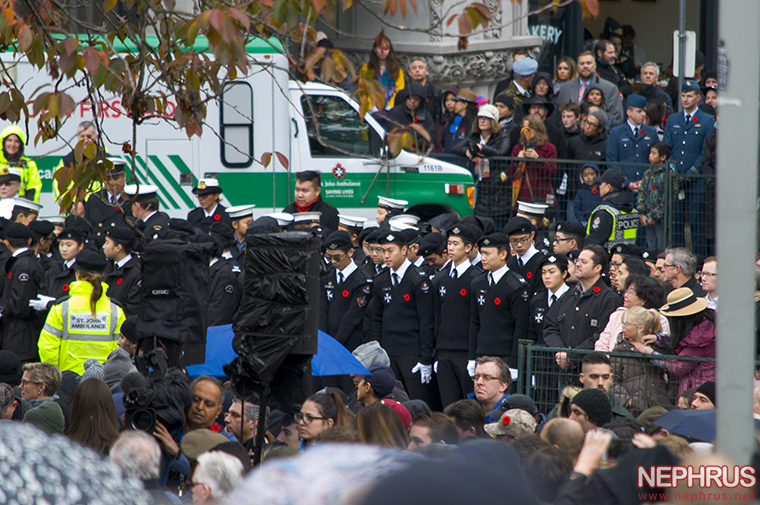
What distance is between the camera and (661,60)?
78.0 ft

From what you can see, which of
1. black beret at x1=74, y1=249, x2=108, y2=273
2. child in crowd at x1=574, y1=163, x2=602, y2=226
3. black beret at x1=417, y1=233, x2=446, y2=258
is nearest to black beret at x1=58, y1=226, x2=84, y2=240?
black beret at x1=74, y1=249, x2=108, y2=273

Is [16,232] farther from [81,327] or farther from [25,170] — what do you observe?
[25,170]

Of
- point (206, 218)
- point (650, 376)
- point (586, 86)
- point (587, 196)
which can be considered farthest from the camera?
point (586, 86)

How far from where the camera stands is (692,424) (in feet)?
17.6

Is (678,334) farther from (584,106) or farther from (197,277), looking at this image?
(584,106)

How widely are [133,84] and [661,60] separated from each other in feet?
67.1

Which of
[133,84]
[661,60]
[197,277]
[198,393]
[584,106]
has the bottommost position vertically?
[198,393]

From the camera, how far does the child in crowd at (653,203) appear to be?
41.4 ft

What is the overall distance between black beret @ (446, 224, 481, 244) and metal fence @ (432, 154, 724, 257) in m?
2.47

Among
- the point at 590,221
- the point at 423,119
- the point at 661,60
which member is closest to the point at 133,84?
the point at 590,221

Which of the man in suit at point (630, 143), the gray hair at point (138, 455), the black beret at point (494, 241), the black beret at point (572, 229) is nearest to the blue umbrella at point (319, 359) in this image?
the black beret at point (494, 241)

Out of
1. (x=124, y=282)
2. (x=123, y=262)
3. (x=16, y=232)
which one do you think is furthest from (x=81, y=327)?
(x=16, y=232)

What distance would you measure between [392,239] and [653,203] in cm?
364

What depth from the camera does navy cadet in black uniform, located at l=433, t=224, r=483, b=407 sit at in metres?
10.7
